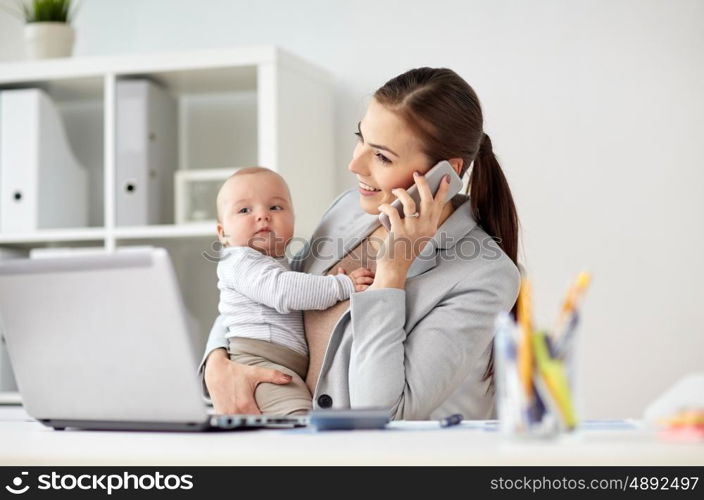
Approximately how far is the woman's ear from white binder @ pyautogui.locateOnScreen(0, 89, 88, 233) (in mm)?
1866

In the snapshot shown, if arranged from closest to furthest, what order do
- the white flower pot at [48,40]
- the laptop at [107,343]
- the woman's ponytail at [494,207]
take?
the laptop at [107,343]
the woman's ponytail at [494,207]
the white flower pot at [48,40]

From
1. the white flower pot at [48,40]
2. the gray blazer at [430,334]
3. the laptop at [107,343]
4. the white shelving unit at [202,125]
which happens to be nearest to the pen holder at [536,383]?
the laptop at [107,343]

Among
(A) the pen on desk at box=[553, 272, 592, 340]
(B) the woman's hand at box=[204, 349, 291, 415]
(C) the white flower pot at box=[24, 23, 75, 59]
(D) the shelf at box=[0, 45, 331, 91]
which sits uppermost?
(C) the white flower pot at box=[24, 23, 75, 59]

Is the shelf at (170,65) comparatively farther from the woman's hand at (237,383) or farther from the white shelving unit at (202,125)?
the woman's hand at (237,383)

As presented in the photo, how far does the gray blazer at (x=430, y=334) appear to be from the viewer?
1665 mm

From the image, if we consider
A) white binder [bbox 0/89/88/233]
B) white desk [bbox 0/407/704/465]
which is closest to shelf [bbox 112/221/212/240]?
white binder [bbox 0/89/88/233]

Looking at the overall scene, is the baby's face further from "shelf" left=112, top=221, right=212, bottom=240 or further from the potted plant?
the potted plant

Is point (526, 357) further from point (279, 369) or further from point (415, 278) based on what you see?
point (279, 369)

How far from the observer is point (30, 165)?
3275 mm

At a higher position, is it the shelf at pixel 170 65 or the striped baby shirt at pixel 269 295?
the shelf at pixel 170 65

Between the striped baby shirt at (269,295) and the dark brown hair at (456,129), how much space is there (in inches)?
12.6

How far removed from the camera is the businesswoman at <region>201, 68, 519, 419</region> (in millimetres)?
1672

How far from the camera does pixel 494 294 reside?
1769 millimetres

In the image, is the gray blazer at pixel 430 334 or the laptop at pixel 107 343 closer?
the laptop at pixel 107 343
